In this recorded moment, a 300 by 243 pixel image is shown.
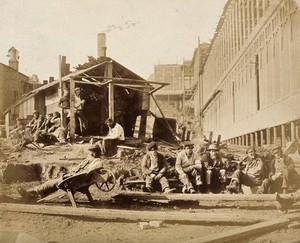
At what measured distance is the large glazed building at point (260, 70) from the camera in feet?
14.9

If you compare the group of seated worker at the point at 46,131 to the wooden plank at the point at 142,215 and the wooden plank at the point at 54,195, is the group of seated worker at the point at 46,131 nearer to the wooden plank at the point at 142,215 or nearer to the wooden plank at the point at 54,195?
the wooden plank at the point at 54,195

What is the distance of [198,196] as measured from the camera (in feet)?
13.7

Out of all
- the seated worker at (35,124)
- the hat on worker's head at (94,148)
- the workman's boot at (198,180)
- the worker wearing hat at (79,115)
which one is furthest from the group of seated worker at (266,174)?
the seated worker at (35,124)

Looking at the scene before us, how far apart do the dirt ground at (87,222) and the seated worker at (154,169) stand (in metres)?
0.22

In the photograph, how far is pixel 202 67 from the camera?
646 inches

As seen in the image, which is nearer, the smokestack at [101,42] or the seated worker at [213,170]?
the smokestack at [101,42]

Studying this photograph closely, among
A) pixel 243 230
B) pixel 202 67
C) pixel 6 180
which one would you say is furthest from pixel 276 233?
pixel 202 67

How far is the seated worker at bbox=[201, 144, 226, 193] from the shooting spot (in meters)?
5.01

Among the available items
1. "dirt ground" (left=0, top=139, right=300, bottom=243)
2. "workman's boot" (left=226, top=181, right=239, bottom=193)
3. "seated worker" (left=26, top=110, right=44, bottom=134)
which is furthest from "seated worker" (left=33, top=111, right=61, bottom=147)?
"workman's boot" (left=226, top=181, right=239, bottom=193)

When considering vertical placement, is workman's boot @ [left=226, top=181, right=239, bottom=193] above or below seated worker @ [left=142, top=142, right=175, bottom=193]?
below

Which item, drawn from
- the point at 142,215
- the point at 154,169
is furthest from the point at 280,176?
the point at 142,215

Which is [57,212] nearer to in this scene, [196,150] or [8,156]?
[8,156]

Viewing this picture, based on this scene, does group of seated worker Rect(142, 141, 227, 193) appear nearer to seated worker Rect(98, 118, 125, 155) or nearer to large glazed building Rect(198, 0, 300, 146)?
seated worker Rect(98, 118, 125, 155)

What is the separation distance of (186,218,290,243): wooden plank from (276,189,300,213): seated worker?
39 cm
